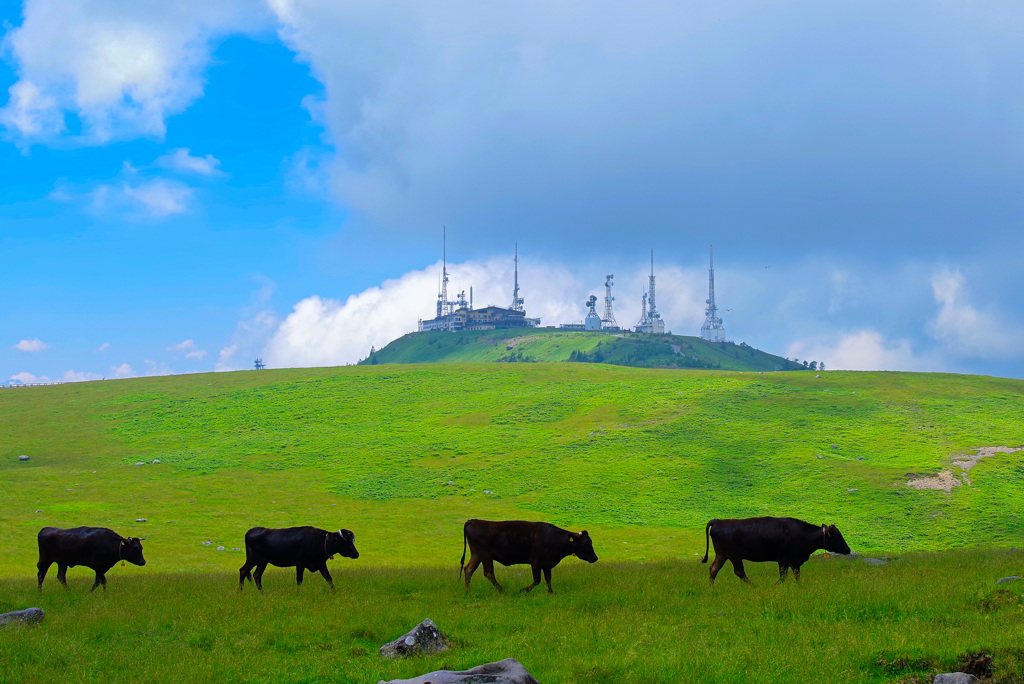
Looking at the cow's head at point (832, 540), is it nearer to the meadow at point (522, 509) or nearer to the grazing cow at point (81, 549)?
the meadow at point (522, 509)

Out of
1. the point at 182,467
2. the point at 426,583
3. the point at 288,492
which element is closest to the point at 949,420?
the point at 288,492

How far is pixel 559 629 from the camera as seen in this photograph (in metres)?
15.0

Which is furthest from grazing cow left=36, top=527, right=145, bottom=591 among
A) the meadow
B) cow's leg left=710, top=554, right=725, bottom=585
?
cow's leg left=710, top=554, right=725, bottom=585

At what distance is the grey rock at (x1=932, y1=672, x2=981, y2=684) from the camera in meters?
11.4

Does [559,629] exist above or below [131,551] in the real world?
below

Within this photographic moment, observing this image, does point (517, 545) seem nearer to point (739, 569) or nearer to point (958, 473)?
point (739, 569)

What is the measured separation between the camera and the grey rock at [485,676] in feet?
35.4

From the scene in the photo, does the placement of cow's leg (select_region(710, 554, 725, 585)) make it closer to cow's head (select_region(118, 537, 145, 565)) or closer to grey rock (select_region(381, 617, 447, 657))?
grey rock (select_region(381, 617, 447, 657))

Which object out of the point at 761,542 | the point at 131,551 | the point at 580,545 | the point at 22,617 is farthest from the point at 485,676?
the point at 131,551

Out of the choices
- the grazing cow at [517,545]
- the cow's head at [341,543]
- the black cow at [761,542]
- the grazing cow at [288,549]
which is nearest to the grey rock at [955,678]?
the black cow at [761,542]

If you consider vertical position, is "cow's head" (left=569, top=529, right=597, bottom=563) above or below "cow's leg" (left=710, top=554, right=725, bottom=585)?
above

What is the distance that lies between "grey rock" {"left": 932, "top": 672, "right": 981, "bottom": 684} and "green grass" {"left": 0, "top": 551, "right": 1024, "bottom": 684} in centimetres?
52

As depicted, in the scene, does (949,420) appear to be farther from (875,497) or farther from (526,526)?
(526,526)

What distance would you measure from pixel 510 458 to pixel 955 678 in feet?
163
